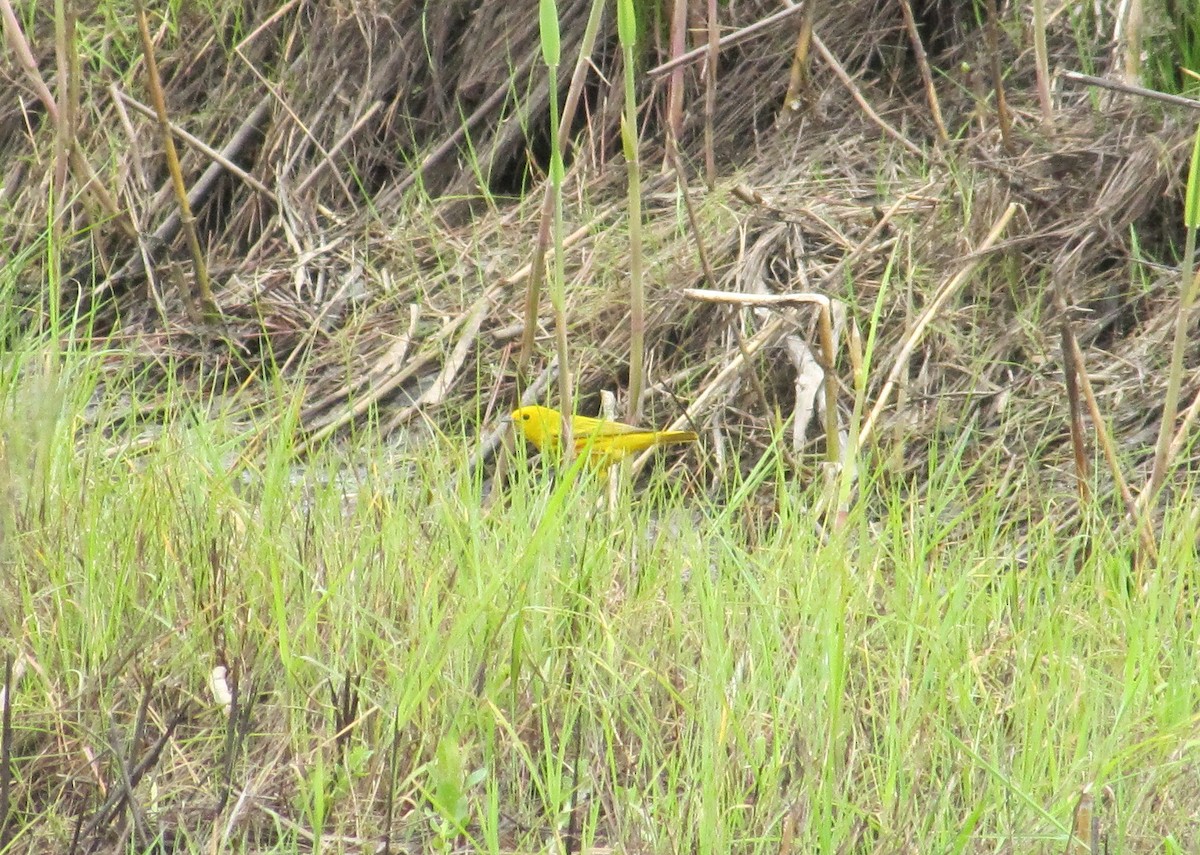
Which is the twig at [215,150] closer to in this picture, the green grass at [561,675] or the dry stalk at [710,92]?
the dry stalk at [710,92]

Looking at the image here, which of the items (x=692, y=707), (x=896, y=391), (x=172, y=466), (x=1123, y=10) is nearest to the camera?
(x=692, y=707)

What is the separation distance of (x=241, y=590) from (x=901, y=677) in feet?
3.89

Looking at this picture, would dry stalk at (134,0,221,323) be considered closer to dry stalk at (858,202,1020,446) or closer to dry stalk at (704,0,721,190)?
dry stalk at (704,0,721,190)

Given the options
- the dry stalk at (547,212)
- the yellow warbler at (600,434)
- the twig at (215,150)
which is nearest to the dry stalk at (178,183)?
the twig at (215,150)

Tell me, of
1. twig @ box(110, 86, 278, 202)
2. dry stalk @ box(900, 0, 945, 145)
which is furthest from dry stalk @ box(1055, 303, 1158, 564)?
twig @ box(110, 86, 278, 202)

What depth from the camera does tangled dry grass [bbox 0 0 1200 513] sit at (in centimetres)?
420

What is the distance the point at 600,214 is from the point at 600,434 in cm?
159

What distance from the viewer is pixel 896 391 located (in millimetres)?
4070

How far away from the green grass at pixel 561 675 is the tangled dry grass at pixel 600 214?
2.64 ft

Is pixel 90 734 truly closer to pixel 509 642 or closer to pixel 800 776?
pixel 509 642

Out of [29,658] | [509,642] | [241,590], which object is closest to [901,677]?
[509,642]

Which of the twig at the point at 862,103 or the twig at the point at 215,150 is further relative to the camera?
the twig at the point at 215,150

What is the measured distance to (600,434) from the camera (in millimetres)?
3615

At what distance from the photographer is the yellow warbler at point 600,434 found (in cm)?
365
